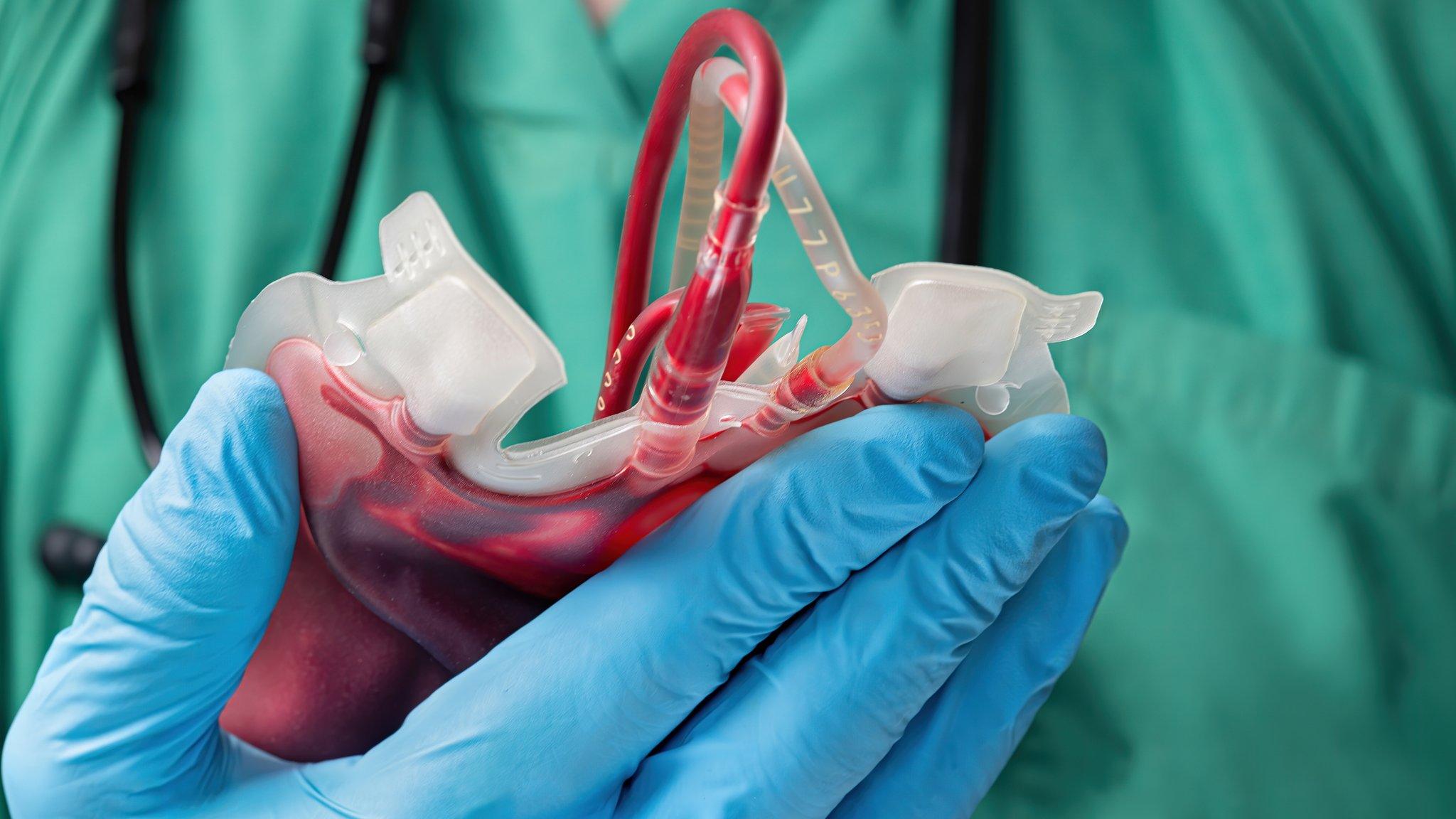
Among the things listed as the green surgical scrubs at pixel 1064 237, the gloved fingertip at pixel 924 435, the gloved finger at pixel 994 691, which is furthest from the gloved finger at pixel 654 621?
the green surgical scrubs at pixel 1064 237

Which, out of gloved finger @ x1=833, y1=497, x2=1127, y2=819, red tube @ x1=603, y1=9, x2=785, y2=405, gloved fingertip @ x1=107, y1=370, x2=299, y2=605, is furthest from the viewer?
gloved finger @ x1=833, y1=497, x2=1127, y2=819

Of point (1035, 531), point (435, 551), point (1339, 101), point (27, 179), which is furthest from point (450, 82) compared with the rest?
point (1339, 101)

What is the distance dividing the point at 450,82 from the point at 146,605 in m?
0.48

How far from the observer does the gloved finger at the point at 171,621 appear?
421 millimetres

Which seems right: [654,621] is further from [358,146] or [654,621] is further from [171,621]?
[358,146]

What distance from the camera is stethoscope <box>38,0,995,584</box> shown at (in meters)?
0.64

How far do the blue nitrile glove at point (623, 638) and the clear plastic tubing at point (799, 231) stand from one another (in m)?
0.06

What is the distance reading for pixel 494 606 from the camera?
0.50 meters

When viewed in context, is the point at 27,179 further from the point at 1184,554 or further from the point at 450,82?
the point at 1184,554

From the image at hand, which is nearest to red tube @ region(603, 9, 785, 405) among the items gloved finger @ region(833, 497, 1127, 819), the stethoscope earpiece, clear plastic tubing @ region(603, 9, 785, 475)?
clear plastic tubing @ region(603, 9, 785, 475)

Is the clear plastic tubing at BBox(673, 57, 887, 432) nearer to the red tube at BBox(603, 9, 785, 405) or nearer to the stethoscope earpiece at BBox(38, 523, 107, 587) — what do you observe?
the red tube at BBox(603, 9, 785, 405)

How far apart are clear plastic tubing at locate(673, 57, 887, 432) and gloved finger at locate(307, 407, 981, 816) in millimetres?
41

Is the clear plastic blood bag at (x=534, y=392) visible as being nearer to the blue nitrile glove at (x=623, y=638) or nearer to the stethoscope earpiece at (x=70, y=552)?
the blue nitrile glove at (x=623, y=638)

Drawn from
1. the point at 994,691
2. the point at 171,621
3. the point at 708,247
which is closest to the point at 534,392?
the point at 708,247
